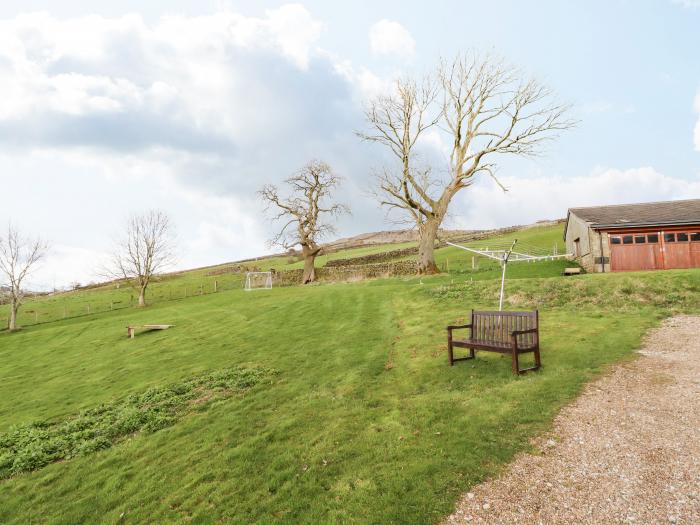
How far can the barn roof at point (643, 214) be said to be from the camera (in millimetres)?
27719

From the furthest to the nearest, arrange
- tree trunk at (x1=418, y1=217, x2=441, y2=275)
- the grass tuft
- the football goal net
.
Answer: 1. the football goal net
2. tree trunk at (x1=418, y1=217, x2=441, y2=275)
3. the grass tuft

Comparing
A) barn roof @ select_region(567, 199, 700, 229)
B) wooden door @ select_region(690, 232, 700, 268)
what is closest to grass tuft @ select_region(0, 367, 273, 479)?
barn roof @ select_region(567, 199, 700, 229)

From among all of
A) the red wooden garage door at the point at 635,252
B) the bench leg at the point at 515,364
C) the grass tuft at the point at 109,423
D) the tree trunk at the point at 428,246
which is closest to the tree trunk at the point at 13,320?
the grass tuft at the point at 109,423

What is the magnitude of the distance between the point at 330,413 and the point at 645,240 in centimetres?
3030

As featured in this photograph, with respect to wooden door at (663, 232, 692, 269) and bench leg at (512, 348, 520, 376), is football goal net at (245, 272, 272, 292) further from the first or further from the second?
bench leg at (512, 348, 520, 376)

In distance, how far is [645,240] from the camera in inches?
1114

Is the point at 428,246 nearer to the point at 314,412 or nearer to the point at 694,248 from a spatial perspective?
the point at 694,248

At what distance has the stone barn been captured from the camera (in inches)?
1091

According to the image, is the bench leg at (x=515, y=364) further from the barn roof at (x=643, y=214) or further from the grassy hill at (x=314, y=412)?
the barn roof at (x=643, y=214)

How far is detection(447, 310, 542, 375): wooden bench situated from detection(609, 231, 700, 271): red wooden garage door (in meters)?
23.0

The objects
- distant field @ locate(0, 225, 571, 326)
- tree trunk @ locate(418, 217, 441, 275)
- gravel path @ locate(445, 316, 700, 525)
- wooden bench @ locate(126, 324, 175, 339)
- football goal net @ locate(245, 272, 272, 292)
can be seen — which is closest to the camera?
gravel path @ locate(445, 316, 700, 525)

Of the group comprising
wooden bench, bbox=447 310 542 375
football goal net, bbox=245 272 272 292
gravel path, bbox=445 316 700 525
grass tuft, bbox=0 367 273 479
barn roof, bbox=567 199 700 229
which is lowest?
grass tuft, bbox=0 367 273 479

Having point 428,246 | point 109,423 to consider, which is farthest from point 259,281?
point 109,423

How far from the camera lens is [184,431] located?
8711 mm
